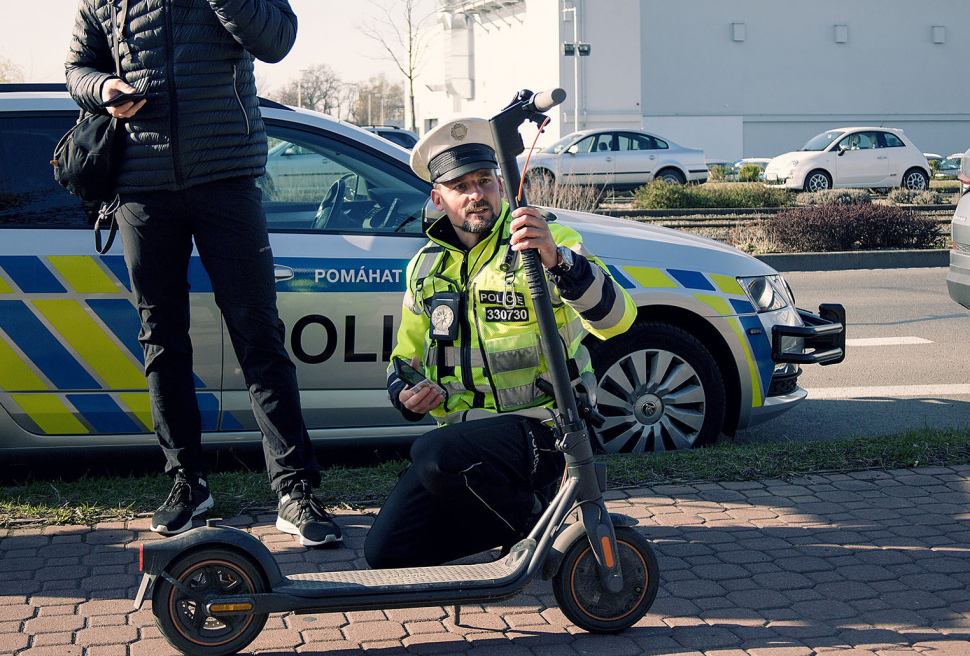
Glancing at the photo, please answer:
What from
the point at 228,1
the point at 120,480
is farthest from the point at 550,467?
the point at 120,480

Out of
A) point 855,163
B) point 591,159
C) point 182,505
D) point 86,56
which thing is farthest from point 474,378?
point 855,163

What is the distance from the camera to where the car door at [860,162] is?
2541 cm

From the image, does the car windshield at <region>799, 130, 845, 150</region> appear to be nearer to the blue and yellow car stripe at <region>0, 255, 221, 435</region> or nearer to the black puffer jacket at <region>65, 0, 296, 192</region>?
the blue and yellow car stripe at <region>0, 255, 221, 435</region>

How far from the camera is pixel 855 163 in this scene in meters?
25.5

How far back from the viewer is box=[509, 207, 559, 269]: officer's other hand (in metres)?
2.76

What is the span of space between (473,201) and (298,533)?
143 cm

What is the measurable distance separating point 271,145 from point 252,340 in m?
1.23

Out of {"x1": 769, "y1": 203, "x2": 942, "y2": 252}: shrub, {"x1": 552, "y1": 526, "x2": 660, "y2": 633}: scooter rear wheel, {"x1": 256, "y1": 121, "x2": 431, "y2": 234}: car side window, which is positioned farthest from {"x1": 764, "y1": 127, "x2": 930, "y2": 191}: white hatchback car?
{"x1": 552, "y1": 526, "x2": 660, "y2": 633}: scooter rear wheel

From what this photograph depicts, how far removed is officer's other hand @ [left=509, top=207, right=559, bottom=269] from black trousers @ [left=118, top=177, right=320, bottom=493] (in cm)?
134

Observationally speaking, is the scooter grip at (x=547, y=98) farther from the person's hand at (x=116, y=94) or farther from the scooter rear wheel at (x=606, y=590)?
the person's hand at (x=116, y=94)

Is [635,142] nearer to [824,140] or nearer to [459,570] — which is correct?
[824,140]

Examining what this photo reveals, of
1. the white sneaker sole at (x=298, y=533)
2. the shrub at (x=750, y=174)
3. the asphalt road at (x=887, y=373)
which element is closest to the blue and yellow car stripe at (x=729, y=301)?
the asphalt road at (x=887, y=373)

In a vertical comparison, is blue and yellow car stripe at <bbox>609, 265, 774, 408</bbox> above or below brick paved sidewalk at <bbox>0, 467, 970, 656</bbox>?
above

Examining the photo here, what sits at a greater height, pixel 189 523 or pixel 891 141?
pixel 891 141
